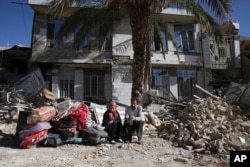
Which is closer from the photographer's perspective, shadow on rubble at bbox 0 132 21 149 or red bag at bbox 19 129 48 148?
red bag at bbox 19 129 48 148

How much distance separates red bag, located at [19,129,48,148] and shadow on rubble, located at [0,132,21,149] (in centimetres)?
28

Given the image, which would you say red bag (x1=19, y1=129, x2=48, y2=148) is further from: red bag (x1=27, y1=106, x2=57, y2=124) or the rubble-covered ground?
red bag (x1=27, y1=106, x2=57, y2=124)

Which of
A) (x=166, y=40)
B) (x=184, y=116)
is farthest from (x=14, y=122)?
(x=166, y=40)

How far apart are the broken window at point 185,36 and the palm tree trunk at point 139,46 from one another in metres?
9.39

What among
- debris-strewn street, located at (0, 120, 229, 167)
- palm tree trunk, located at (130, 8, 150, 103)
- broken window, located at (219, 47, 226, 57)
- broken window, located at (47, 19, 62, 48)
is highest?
broken window, located at (47, 19, 62, 48)

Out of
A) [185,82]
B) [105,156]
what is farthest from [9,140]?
[185,82]

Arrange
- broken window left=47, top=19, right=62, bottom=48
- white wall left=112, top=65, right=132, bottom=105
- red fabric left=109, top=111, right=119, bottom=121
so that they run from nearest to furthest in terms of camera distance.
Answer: red fabric left=109, top=111, right=119, bottom=121 → broken window left=47, top=19, right=62, bottom=48 → white wall left=112, top=65, right=132, bottom=105

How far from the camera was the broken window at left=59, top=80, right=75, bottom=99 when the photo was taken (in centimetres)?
1800

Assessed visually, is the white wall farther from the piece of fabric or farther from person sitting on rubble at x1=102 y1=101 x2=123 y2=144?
the piece of fabric

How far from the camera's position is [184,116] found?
10844mm

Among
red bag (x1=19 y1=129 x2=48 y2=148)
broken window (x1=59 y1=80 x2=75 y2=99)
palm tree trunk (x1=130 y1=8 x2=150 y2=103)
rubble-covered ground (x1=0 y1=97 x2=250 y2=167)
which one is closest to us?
rubble-covered ground (x1=0 y1=97 x2=250 y2=167)

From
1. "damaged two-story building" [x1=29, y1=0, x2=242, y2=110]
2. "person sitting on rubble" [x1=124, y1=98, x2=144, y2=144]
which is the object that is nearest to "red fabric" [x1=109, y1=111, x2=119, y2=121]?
"person sitting on rubble" [x1=124, y1=98, x2=144, y2=144]

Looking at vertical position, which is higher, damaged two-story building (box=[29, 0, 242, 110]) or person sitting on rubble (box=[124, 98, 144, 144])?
damaged two-story building (box=[29, 0, 242, 110])

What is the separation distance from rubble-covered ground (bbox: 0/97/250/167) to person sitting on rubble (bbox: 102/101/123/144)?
1.21ft
